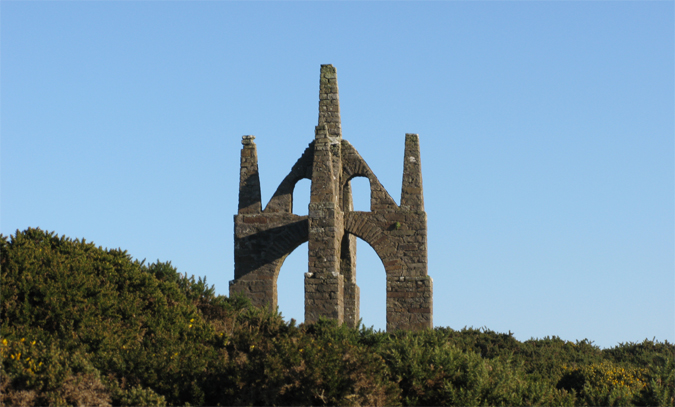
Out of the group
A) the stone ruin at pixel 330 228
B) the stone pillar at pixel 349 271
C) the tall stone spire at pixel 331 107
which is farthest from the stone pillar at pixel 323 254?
the stone pillar at pixel 349 271

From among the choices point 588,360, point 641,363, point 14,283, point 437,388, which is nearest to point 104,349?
point 14,283

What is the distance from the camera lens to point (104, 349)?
12383mm

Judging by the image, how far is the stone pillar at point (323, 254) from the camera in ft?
71.1

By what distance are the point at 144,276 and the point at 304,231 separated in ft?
29.1

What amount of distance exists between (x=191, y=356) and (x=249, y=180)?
1228cm

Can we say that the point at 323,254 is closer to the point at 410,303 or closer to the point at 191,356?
the point at 410,303

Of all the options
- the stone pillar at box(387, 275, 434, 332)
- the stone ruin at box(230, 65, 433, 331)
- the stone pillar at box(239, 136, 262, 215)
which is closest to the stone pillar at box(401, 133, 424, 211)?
the stone ruin at box(230, 65, 433, 331)

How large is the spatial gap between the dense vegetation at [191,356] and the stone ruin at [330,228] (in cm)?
552

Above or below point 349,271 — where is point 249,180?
above

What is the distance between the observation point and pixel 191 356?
39.0 ft

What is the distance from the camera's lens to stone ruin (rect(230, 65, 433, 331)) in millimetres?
21875

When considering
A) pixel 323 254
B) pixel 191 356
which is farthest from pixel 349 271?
pixel 191 356

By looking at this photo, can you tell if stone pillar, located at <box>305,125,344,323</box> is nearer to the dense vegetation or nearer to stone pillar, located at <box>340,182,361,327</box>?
stone pillar, located at <box>340,182,361,327</box>

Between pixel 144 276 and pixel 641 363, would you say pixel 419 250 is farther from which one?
pixel 144 276
